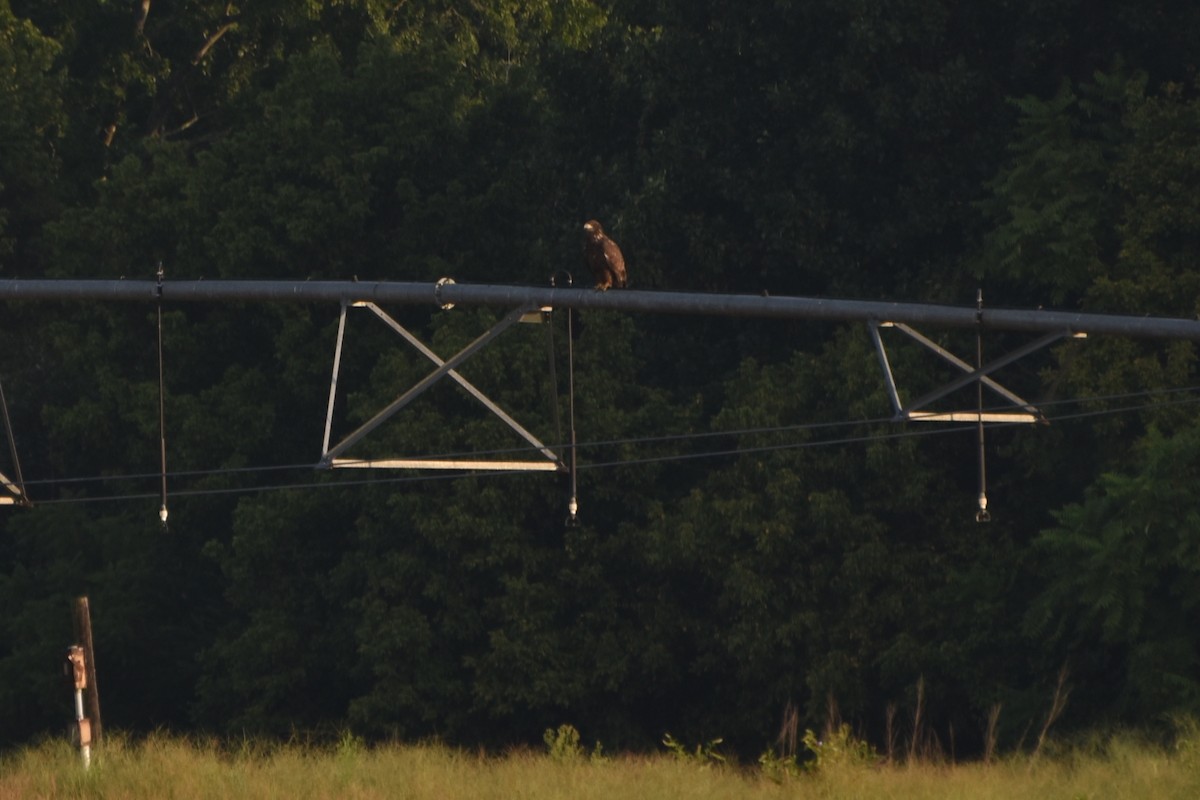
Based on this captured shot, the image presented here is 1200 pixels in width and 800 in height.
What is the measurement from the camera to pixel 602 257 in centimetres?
1345

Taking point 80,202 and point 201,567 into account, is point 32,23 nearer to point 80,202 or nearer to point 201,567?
point 80,202

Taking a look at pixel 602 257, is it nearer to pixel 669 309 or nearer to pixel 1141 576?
pixel 669 309

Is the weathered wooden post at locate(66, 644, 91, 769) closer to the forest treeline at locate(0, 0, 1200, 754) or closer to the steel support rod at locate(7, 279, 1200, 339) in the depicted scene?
the forest treeline at locate(0, 0, 1200, 754)

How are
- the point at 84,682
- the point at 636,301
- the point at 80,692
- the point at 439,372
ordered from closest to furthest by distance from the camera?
the point at 636,301 < the point at 439,372 < the point at 80,692 < the point at 84,682

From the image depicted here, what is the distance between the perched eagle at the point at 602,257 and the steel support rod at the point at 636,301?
1.98m

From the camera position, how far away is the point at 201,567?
90.5ft

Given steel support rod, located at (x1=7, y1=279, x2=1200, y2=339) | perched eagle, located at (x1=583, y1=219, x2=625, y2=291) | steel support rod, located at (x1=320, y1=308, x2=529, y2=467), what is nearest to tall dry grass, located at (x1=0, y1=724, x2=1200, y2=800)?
steel support rod, located at (x1=320, y1=308, x2=529, y2=467)

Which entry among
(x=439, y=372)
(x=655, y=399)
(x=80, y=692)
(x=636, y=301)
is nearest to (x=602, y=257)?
(x=439, y=372)

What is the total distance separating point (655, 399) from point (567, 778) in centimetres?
948

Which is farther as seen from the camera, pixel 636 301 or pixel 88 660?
pixel 88 660

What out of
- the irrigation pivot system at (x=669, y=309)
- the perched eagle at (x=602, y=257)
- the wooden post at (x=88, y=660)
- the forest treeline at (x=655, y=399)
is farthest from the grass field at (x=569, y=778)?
the forest treeline at (x=655, y=399)

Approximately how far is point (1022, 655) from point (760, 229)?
18.6 feet

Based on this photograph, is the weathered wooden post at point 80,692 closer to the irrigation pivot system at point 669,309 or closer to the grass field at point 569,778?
the grass field at point 569,778

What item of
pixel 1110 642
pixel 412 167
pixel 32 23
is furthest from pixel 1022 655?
pixel 32 23
